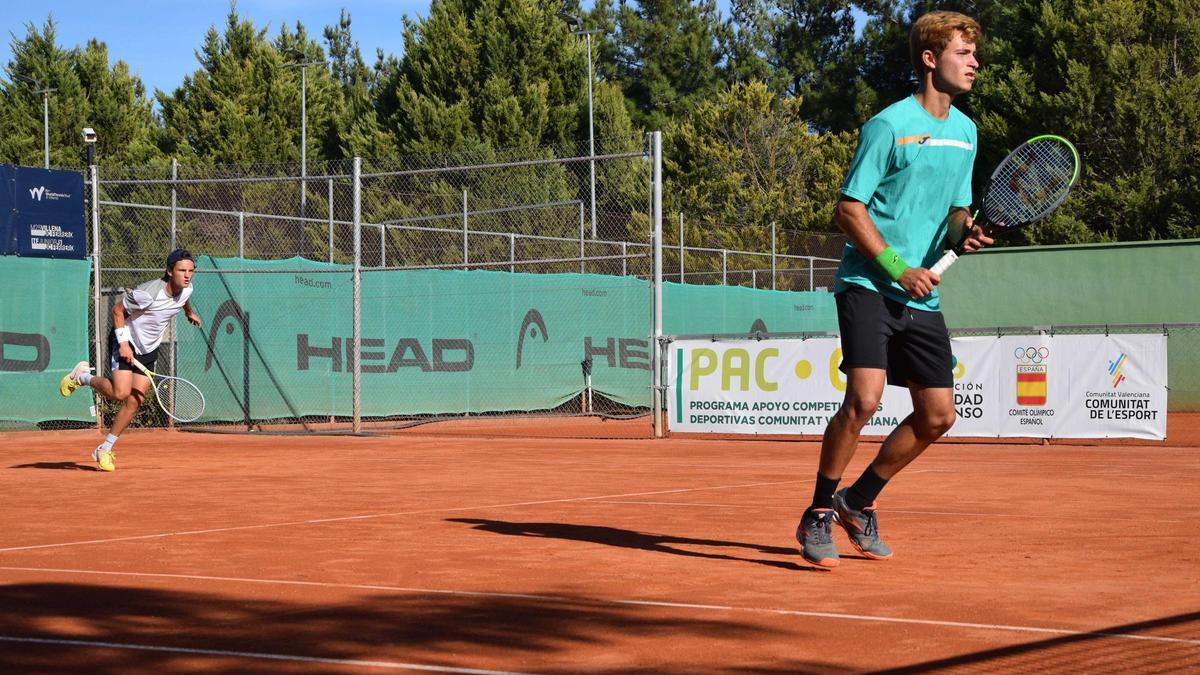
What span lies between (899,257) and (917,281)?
0.15 m

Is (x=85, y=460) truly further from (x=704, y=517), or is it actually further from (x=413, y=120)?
(x=413, y=120)

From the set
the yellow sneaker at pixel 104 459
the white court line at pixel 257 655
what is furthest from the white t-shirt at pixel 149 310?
the white court line at pixel 257 655

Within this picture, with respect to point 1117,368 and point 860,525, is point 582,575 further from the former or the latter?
point 1117,368

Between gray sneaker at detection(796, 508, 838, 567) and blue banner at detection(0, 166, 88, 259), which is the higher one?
blue banner at detection(0, 166, 88, 259)

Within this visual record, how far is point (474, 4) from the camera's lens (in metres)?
45.4

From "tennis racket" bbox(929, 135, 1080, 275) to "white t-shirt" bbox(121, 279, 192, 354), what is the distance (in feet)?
24.2

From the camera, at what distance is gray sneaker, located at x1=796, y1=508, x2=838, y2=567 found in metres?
5.79

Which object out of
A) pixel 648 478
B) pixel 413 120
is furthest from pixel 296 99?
pixel 648 478

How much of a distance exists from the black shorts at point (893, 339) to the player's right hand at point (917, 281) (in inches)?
8.1

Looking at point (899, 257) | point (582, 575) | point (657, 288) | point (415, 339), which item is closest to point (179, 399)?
point (415, 339)

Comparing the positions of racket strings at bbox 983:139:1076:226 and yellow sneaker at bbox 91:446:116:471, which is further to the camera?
yellow sneaker at bbox 91:446:116:471

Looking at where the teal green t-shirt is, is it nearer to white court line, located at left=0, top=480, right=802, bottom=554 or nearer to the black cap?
white court line, located at left=0, top=480, right=802, bottom=554

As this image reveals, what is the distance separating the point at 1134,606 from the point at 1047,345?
10.3m

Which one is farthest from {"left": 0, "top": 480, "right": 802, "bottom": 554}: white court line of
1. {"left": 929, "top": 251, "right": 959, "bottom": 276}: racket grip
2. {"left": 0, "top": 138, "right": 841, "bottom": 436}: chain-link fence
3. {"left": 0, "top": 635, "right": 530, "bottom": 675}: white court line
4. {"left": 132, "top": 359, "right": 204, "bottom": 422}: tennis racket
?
{"left": 132, "top": 359, "right": 204, "bottom": 422}: tennis racket
